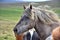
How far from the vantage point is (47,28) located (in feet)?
16.4

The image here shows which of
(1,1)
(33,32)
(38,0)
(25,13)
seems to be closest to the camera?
(25,13)

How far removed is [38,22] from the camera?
4973 mm

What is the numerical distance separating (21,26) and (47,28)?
1.85ft

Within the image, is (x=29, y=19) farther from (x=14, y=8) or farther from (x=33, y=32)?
(x=14, y=8)

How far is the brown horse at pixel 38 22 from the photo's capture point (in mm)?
4867

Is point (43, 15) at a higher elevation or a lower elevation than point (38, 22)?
higher

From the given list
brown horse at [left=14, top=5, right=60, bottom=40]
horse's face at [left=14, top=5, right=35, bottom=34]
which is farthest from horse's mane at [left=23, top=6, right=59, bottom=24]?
horse's face at [left=14, top=5, right=35, bottom=34]

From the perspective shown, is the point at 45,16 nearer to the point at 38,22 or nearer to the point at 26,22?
the point at 38,22

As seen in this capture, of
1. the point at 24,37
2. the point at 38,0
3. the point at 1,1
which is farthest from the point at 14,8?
the point at 24,37

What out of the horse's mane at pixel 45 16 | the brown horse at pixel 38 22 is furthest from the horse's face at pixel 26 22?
the horse's mane at pixel 45 16

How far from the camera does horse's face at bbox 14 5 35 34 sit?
4.87 m

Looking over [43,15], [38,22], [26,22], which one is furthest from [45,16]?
[26,22]

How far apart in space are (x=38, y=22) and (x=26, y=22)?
10.2 inches

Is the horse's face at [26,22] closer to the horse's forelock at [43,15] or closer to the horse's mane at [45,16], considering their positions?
the horse's forelock at [43,15]
